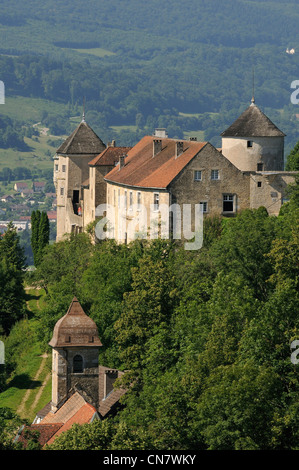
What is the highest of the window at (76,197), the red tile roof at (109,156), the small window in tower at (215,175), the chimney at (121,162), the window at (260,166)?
the red tile roof at (109,156)

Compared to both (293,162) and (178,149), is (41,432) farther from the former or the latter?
(293,162)

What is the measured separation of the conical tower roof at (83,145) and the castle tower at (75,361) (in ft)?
138

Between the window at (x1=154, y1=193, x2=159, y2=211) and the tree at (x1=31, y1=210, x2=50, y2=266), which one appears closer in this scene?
the window at (x1=154, y1=193, x2=159, y2=211)

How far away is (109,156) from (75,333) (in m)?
36.5

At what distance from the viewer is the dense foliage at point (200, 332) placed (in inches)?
1566

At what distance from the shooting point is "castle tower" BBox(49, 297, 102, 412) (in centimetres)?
5438

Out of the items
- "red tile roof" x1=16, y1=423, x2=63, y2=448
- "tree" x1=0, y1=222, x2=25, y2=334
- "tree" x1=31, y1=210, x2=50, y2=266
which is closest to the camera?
"red tile roof" x1=16, y1=423, x2=63, y2=448

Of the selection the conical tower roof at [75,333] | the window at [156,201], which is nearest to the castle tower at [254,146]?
the window at [156,201]

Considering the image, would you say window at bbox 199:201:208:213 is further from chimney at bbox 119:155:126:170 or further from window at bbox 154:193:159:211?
chimney at bbox 119:155:126:170

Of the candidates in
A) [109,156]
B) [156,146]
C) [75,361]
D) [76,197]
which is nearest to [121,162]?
[109,156]

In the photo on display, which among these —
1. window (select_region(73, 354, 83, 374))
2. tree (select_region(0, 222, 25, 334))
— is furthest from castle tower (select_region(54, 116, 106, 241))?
window (select_region(73, 354, 83, 374))

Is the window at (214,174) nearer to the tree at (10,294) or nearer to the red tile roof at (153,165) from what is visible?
the red tile roof at (153,165)

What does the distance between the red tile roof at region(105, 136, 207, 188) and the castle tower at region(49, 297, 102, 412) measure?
2006 cm

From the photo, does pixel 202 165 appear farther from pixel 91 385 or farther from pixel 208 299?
pixel 91 385
